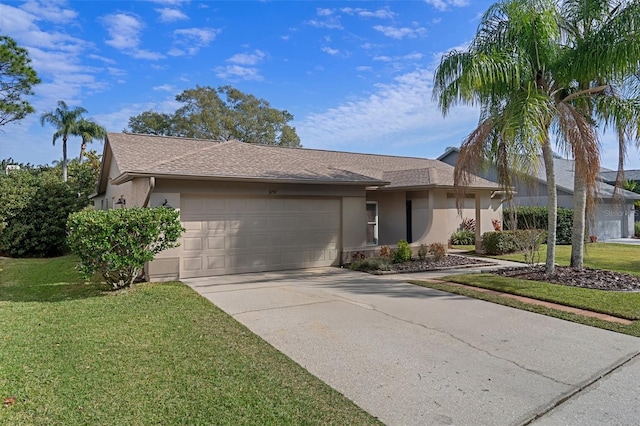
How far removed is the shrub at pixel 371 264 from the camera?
1188 centimetres

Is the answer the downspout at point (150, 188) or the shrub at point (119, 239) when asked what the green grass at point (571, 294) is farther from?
the downspout at point (150, 188)

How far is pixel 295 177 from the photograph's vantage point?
39.0 ft

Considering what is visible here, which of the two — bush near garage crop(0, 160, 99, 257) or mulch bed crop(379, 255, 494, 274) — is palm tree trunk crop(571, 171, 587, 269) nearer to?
mulch bed crop(379, 255, 494, 274)

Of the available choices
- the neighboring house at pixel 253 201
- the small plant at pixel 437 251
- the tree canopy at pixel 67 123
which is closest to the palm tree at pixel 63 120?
the tree canopy at pixel 67 123

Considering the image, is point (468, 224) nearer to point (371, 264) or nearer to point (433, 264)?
point (433, 264)

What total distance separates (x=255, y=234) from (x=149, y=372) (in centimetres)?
729

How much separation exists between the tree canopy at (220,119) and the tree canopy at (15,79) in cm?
1800

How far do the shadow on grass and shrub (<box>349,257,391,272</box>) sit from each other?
22.8ft

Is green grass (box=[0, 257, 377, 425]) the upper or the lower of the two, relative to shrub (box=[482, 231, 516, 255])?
lower

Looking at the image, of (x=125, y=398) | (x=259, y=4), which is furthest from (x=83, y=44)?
(x=125, y=398)

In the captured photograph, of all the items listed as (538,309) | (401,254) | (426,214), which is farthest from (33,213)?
(538,309)

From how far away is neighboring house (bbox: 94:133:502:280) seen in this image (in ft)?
34.1

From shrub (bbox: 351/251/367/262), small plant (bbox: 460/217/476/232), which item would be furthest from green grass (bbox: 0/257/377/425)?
small plant (bbox: 460/217/476/232)

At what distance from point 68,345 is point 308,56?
13.9m
